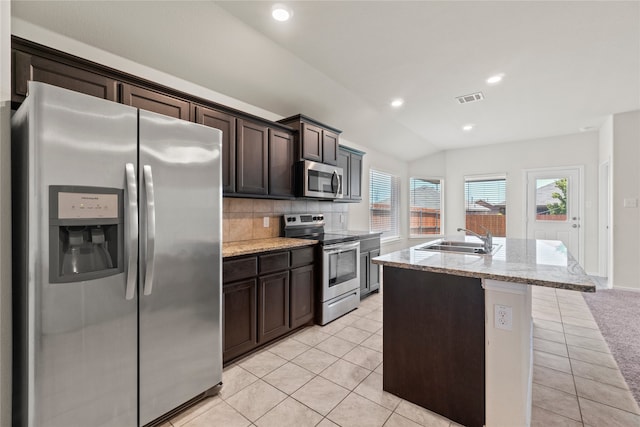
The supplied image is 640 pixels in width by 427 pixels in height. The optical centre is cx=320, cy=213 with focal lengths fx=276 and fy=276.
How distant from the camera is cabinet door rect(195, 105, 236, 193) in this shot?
238 centimetres

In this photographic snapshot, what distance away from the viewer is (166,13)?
1.94m

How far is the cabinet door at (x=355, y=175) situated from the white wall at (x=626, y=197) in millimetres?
3891

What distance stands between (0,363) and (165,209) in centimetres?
95

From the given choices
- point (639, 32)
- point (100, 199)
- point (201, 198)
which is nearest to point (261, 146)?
point (201, 198)

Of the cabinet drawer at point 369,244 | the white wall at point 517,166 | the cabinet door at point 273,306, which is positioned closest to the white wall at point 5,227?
the cabinet door at point 273,306

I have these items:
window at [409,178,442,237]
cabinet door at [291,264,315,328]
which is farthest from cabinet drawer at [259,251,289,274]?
window at [409,178,442,237]

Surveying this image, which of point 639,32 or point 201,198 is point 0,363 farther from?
point 639,32

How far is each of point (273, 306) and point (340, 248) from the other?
1015 mm

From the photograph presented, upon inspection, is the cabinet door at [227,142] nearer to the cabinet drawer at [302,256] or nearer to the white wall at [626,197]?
the cabinet drawer at [302,256]

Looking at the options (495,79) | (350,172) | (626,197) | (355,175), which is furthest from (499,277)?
(626,197)

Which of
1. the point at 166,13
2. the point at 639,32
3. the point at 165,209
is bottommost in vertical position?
the point at 165,209

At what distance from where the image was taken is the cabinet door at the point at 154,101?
189 cm

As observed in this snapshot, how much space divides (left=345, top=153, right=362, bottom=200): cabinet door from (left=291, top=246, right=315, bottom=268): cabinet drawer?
160cm

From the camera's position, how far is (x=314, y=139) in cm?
335
